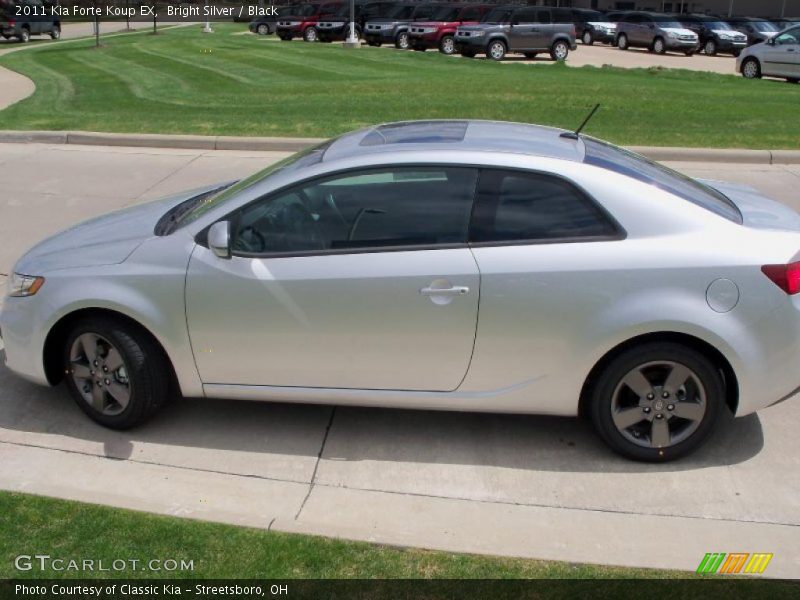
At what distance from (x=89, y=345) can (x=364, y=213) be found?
1.59 metres

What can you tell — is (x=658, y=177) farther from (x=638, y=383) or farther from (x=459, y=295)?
(x=459, y=295)

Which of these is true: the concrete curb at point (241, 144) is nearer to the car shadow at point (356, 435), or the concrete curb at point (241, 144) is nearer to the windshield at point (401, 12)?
the car shadow at point (356, 435)

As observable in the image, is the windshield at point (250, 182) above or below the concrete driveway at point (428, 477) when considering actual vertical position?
above

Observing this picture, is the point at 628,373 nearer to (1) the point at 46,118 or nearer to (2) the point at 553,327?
(2) the point at 553,327

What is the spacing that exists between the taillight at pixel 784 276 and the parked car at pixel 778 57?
19.4 meters

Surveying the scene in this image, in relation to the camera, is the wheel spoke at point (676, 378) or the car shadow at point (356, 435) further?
the car shadow at point (356, 435)

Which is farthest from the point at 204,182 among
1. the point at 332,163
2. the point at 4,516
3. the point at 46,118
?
the point at 4,516

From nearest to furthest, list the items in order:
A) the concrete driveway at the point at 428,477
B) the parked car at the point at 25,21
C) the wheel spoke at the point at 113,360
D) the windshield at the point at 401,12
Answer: the concrete driveway at the point at 428,477, the wheel spoke at the point at 113,360, the windshield at the point at 401,12, the parked car at the point at 25,21

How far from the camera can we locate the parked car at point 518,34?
1094 inches

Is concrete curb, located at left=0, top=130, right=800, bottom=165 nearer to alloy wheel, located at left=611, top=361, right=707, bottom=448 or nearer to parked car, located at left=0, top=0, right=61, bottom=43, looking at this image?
alloy wheel, located at left=611, top=361, right=707, bottom=448

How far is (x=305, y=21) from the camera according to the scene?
35719mm

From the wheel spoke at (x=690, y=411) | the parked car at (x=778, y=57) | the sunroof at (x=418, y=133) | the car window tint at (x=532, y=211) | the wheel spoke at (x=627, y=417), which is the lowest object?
the wheel spoke at (x=627, y=417)

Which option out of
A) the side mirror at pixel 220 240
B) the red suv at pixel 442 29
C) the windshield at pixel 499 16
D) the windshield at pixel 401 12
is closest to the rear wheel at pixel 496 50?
the windshield at pixel 499 16

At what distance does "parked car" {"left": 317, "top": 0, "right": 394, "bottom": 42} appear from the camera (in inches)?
1374
